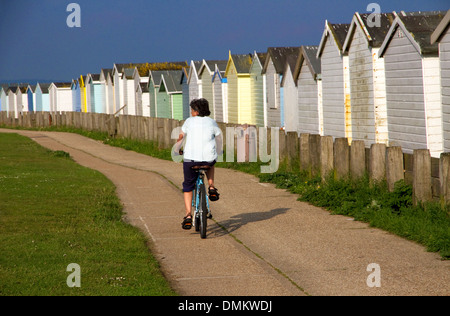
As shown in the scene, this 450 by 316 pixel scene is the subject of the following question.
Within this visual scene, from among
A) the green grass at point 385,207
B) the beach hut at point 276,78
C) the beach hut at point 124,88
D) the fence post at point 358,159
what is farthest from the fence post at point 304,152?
→ the beach hut at point 124,88

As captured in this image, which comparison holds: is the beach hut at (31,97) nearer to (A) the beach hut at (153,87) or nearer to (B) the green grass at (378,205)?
(A) the beach hut at (153,87)

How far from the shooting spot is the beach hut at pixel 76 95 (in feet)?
199

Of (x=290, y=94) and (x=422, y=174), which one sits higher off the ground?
(x=290, y=94)

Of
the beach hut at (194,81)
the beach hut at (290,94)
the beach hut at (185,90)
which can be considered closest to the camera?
the beach hut at (290,94)

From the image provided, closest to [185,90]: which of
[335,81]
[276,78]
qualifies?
[276,78]

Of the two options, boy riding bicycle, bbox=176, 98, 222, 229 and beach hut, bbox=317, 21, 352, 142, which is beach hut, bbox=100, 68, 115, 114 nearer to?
beach hut, bbox=317, 21, 352, 142

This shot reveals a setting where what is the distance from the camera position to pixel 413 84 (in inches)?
588

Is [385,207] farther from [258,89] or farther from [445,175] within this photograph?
[258,89]

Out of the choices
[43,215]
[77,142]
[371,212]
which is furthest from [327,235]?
[77,142]

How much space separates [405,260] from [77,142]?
→ 30785 millimetres

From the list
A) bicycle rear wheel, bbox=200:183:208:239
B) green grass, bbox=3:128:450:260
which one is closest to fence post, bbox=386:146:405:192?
green grass, bbox=3:128:450:260

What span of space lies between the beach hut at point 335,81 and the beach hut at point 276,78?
17.0 ft

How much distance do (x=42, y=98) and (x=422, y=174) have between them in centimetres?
6174

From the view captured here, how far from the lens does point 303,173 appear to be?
51.9ft
